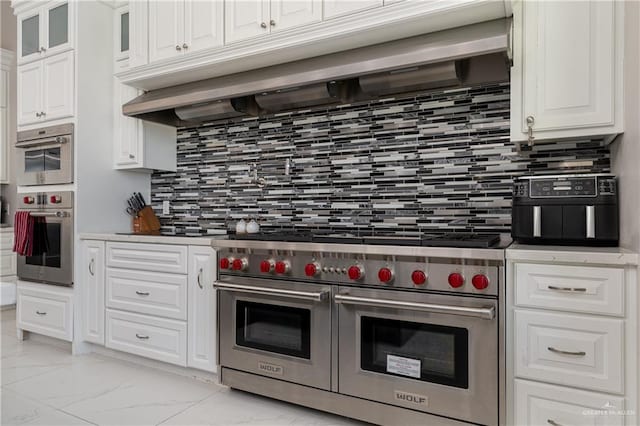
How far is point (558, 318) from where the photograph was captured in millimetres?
1589

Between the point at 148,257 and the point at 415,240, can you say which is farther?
the point at 148,257

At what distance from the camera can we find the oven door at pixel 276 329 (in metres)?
2.01

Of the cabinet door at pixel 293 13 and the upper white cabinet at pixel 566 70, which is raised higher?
the cabinet door at pixel 293 13

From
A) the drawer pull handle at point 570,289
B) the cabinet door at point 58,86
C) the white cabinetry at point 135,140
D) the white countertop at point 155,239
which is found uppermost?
the cabinet door at point 58,86

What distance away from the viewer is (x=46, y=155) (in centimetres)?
317

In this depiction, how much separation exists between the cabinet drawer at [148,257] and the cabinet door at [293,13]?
4.58 feet

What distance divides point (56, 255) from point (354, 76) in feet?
8.36

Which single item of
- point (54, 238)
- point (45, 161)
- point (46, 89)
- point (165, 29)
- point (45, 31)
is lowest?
point (54, 238)

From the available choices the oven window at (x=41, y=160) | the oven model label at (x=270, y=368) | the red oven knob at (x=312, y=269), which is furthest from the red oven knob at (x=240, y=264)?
the oven window at (x=41, y=160)

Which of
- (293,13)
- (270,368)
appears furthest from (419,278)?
(293,13)

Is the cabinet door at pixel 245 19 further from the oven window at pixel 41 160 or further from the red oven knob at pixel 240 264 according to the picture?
the oven window at pixel 41 160

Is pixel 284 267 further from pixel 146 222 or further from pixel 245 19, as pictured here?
pixel 146 222

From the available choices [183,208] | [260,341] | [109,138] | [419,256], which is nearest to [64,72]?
[109,138]

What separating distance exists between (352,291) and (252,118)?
5.31 ft
